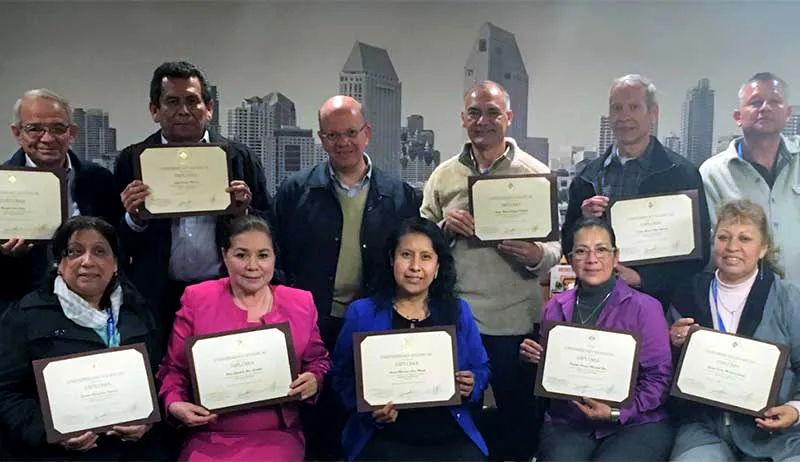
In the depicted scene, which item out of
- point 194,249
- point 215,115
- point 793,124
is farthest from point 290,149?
point 793,124

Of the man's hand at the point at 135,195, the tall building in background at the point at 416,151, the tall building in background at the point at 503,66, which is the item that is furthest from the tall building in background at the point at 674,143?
the man's hand at the point at 135,195

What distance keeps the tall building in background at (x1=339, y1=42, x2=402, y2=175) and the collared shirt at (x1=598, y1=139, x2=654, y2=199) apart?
0.95m

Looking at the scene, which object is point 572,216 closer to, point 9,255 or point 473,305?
point 473,305

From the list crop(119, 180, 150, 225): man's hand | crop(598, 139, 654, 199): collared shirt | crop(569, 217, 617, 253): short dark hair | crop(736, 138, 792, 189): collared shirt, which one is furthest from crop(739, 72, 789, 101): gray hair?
crop(119, 180, 150, 225): man's hand

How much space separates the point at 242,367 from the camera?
2.21m

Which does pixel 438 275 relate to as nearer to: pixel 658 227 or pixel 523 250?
pixel 523 250

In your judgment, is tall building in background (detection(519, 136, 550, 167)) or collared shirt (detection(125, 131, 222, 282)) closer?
collared shirt (detection(125, 131, 222, 282))

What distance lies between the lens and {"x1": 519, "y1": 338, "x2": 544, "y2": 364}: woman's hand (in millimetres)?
2389

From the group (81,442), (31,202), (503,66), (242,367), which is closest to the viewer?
(81,442)

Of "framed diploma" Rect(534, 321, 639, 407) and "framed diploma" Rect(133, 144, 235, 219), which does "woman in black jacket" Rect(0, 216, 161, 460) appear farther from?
"framed diploma" Rect(534, 321, 639, 407)

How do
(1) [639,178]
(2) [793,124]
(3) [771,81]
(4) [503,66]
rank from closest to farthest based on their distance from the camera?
(1) [639,178], (3) [771,81], (2) [793,124], (4) [503,66]

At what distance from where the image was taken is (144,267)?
99.0 inches

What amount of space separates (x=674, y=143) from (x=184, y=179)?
2.10m

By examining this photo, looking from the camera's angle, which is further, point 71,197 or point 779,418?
point 71,197
